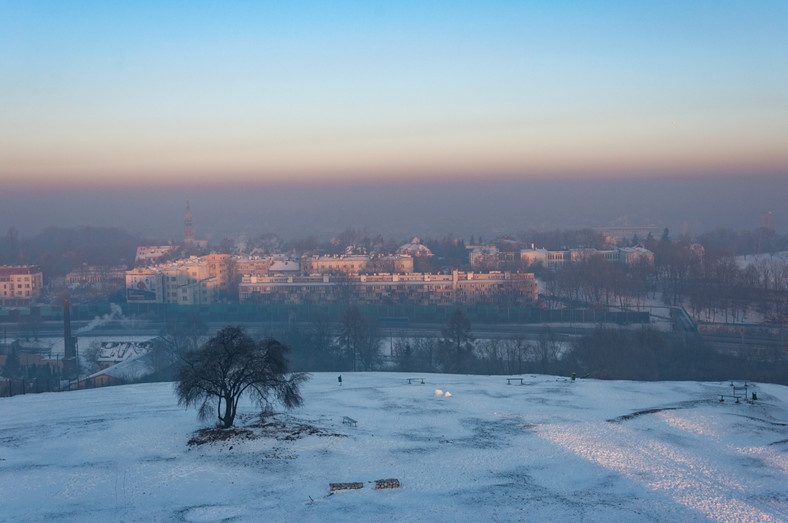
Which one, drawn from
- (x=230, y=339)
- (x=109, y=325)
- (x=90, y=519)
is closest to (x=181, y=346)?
(x=109, y=325)

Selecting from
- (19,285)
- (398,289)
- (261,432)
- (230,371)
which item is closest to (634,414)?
(261,432)

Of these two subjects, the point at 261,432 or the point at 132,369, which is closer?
the point at 261,432

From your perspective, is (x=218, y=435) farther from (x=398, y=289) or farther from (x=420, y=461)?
(x=398, y=289)

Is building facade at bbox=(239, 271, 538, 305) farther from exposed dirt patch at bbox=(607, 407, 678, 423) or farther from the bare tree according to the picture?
the bare tree

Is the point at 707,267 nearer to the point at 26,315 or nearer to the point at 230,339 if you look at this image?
the point at 230,339

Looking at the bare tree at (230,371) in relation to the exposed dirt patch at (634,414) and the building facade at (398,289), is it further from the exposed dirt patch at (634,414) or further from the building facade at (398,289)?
the building facade at (398,289)

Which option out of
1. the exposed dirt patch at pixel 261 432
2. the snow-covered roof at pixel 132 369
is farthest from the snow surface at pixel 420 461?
the snow-covered roof at pixel 132 369
